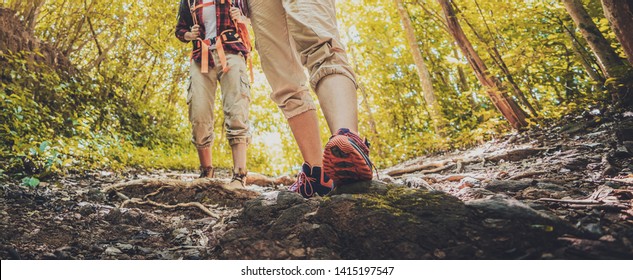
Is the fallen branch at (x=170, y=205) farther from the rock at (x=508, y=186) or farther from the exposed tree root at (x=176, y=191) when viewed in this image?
the rock at (x=508, y=186)

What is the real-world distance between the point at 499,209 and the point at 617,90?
3.58m

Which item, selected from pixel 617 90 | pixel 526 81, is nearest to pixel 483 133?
pixel 526 81

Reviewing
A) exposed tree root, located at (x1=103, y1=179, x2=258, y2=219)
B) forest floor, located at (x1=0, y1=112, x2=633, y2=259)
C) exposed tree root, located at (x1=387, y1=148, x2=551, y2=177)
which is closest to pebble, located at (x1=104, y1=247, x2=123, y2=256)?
forest floor, located at (x1=0, y1=112, x2=633, y2=259)

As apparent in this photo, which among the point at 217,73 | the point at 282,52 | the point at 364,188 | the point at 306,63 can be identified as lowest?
the point at 364,188

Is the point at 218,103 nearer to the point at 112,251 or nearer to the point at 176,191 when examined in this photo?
the point at 176,191

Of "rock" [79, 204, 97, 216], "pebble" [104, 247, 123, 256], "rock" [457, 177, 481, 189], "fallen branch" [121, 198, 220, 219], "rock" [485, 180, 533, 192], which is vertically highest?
"rock" [485, 180, 533, 192]

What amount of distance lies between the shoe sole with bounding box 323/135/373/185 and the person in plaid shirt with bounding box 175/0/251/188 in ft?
6.86

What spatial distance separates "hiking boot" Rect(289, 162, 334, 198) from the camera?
2.21 m

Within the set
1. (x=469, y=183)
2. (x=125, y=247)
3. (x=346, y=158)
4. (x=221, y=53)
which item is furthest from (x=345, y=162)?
(x=221, y=53)

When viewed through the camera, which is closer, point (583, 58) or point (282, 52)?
point (282, 52)

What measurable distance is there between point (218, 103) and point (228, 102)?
40.5ft

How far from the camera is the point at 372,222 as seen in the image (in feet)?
4.56

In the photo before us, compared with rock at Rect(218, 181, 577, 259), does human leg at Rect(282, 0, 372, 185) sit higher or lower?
higher

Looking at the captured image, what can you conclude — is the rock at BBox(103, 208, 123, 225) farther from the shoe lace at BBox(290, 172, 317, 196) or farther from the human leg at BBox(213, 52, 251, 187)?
the human leg at BBox(213, 52, 251, 187)
